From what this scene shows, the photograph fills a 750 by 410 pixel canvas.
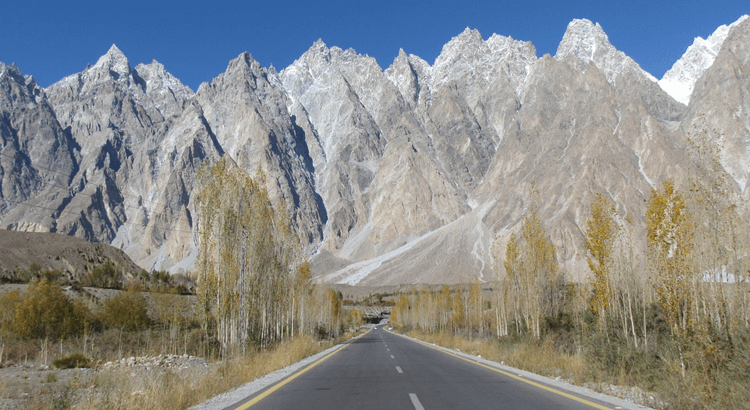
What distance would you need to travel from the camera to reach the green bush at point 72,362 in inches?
1089

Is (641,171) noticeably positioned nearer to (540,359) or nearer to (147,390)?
(540,359)

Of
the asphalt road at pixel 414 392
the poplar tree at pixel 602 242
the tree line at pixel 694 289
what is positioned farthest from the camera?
the poplar tree at pixel 602 242

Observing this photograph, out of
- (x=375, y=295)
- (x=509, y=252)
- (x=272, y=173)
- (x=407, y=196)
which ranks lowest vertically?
(x=375, y=295)

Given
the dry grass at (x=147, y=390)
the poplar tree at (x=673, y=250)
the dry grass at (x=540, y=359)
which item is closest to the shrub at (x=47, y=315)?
the dry grass at (x=147, y=390)

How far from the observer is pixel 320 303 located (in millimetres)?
53031

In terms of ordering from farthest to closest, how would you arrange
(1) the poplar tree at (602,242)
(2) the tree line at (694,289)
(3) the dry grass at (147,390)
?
(1) the poplar tree at (602,242) < (2) the tree line at (694,289) < (3) the dry grass at (147,390)

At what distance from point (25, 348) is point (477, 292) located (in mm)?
40642

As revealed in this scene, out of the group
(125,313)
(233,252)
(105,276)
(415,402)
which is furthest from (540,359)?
(105,276)

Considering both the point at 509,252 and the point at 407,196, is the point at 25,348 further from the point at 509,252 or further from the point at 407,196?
the point at 407,196

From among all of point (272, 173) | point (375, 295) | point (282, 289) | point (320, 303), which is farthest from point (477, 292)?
point (272, 173)

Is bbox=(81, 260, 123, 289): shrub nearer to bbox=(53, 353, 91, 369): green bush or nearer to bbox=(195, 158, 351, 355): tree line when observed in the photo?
Result: bbox=(53, 353, 91, 369): green bush

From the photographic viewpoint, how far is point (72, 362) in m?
28.3

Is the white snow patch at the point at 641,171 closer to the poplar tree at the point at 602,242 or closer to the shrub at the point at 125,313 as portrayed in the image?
the poplar tree at the point at 602,242

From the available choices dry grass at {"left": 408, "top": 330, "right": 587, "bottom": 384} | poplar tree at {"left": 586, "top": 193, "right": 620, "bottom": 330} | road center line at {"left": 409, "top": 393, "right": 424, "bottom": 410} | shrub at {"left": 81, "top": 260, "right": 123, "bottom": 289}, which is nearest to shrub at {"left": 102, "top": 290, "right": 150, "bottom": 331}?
shrub at {"left": 81, "top": 260, "right": 123, "bottom": 289}
